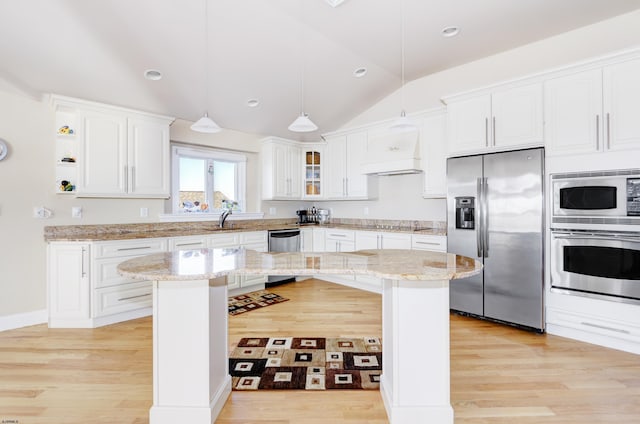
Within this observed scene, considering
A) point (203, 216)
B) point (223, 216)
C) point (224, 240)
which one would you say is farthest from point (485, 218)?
point (203, 216)

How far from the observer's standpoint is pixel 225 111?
432 cm

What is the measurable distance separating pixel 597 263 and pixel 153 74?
462cm

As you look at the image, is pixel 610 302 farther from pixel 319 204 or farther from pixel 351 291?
pixel 319 204

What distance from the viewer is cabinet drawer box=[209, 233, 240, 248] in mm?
4070

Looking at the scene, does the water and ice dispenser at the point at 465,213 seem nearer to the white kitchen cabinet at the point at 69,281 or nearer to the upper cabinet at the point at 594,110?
the upper cabinet at the point at 594,110

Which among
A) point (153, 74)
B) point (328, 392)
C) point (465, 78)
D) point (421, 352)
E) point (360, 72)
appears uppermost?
point (360, 72)

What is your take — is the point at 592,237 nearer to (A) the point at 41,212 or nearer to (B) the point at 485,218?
(B) the point at 485,218

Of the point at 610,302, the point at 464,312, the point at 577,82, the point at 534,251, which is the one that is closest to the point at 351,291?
the point at 464,312

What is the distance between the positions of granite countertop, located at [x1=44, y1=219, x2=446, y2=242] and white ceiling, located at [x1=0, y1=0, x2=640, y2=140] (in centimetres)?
143

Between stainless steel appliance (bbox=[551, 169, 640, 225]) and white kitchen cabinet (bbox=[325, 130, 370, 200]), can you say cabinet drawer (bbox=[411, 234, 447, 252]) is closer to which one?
stainless steel appliance (bbox=[551, 169, 640, 225])

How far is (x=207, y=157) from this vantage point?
473cm

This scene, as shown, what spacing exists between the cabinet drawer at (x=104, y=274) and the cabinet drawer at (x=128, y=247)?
0.06m

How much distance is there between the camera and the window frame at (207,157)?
4.38 metres

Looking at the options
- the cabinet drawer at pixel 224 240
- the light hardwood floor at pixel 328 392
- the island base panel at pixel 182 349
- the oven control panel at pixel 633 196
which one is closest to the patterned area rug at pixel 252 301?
the light hardwood floor at pixel 328 392
